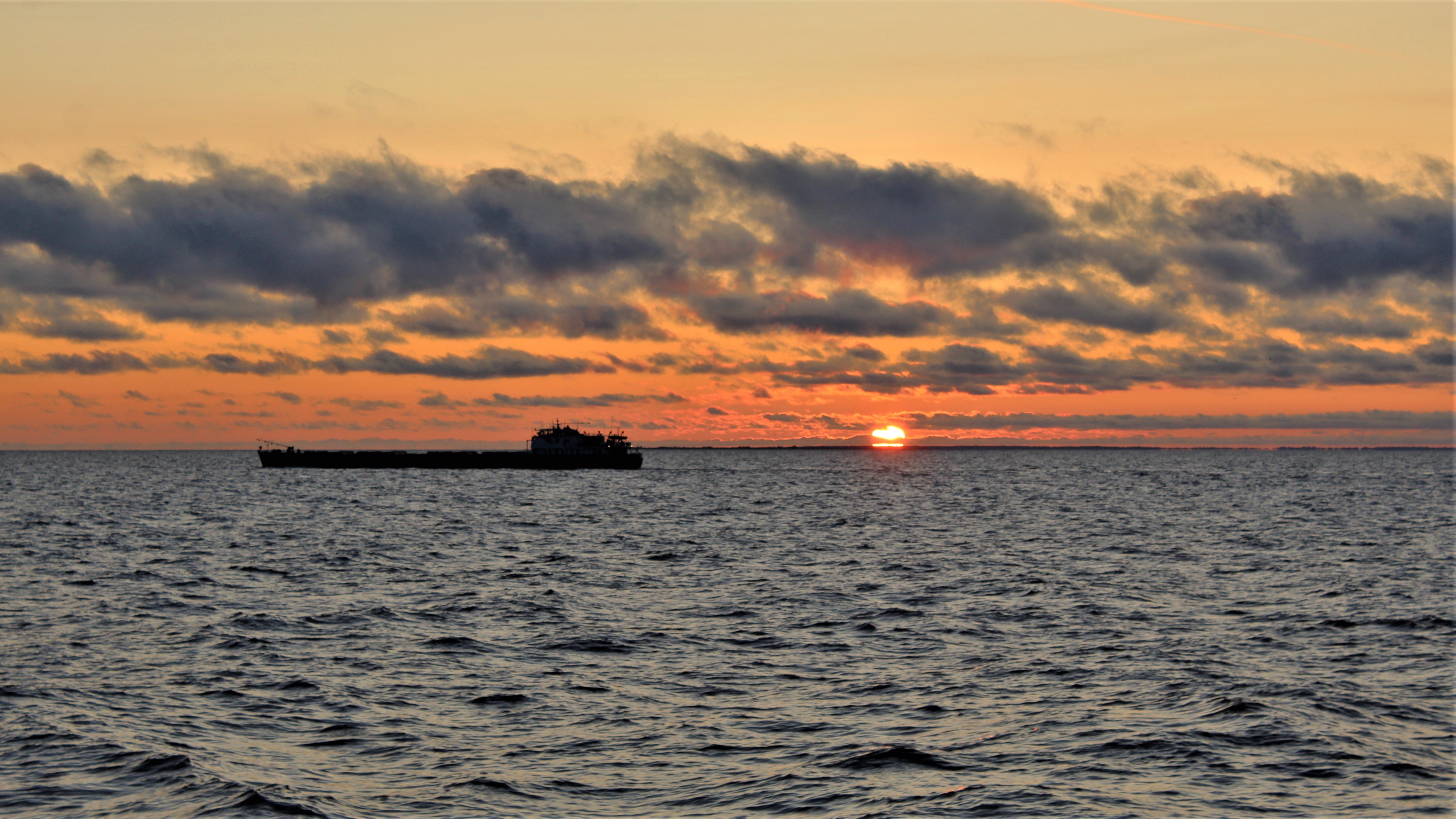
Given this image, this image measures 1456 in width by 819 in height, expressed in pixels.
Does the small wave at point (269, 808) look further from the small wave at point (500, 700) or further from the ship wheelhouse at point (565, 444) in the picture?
the ship wheelhouse at point (565, 444)

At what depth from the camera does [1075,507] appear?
104 metres

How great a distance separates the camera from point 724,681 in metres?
24.7

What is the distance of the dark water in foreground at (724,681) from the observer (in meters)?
17.3

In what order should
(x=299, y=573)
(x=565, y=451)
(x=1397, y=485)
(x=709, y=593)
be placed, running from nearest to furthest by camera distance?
(x=709, y=593) → (x=299, y=573) → (x=1397, y=485) → (x=565, y=451)

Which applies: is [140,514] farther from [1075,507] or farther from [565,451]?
[565,451]

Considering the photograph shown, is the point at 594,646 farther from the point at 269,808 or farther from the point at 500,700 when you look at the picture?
the point at 269,808

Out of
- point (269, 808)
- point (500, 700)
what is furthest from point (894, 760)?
point (269, 808)

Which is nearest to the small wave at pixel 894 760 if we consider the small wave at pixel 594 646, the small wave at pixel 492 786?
the small wave at pixel 492 786

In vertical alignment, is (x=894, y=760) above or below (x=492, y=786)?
above

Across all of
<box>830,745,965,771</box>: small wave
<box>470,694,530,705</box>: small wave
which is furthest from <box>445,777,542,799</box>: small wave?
<box>830,745,965,771</box>: small wave

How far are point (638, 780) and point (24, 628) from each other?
23.7m

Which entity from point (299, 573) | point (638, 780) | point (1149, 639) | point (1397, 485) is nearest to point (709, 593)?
point (1149, 639)

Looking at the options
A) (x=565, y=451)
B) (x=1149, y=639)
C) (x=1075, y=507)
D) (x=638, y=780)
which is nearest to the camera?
(x=638, y=780)

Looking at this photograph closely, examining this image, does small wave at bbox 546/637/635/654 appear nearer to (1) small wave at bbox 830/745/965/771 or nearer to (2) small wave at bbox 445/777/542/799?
(2) small wave at bbox 445/777/542/799
